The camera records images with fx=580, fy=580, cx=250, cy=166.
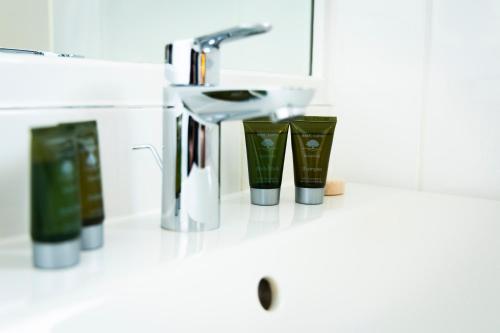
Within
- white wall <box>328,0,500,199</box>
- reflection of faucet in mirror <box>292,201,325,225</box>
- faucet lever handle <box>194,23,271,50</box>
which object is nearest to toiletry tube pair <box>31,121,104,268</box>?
faucet lever handle <box>194,23,271,50</box>

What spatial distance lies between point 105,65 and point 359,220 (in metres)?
0.32

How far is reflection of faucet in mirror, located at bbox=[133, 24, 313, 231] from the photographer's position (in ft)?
1.60

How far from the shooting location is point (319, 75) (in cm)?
88

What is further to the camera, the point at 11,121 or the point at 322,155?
the point at 322,155

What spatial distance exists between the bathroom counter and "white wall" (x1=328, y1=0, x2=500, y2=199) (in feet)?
0.14

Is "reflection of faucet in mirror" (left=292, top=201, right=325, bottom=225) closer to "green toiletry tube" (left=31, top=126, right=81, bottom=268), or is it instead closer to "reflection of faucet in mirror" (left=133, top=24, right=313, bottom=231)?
"reflection of faucet in mirror" (left=133, top=24, right=313, bottom=231)

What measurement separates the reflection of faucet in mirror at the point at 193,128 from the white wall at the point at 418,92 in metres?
0.37

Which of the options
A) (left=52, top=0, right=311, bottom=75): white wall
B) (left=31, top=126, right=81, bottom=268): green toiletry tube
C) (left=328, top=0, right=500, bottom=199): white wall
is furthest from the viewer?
(left=328, top=0, right=500, bottom=199): white wall

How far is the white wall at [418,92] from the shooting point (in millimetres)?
729

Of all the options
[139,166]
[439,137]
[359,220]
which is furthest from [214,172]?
[439,137]

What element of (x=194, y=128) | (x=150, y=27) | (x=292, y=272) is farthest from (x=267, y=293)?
(x=150, y=27)

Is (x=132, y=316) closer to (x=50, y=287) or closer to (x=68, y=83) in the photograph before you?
(x=50, y=287)

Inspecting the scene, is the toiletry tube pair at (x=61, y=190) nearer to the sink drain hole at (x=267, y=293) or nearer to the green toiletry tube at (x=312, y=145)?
the sink drain hole at (x=267, y=293)

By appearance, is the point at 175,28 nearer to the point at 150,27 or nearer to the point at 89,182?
the point at 150,27
